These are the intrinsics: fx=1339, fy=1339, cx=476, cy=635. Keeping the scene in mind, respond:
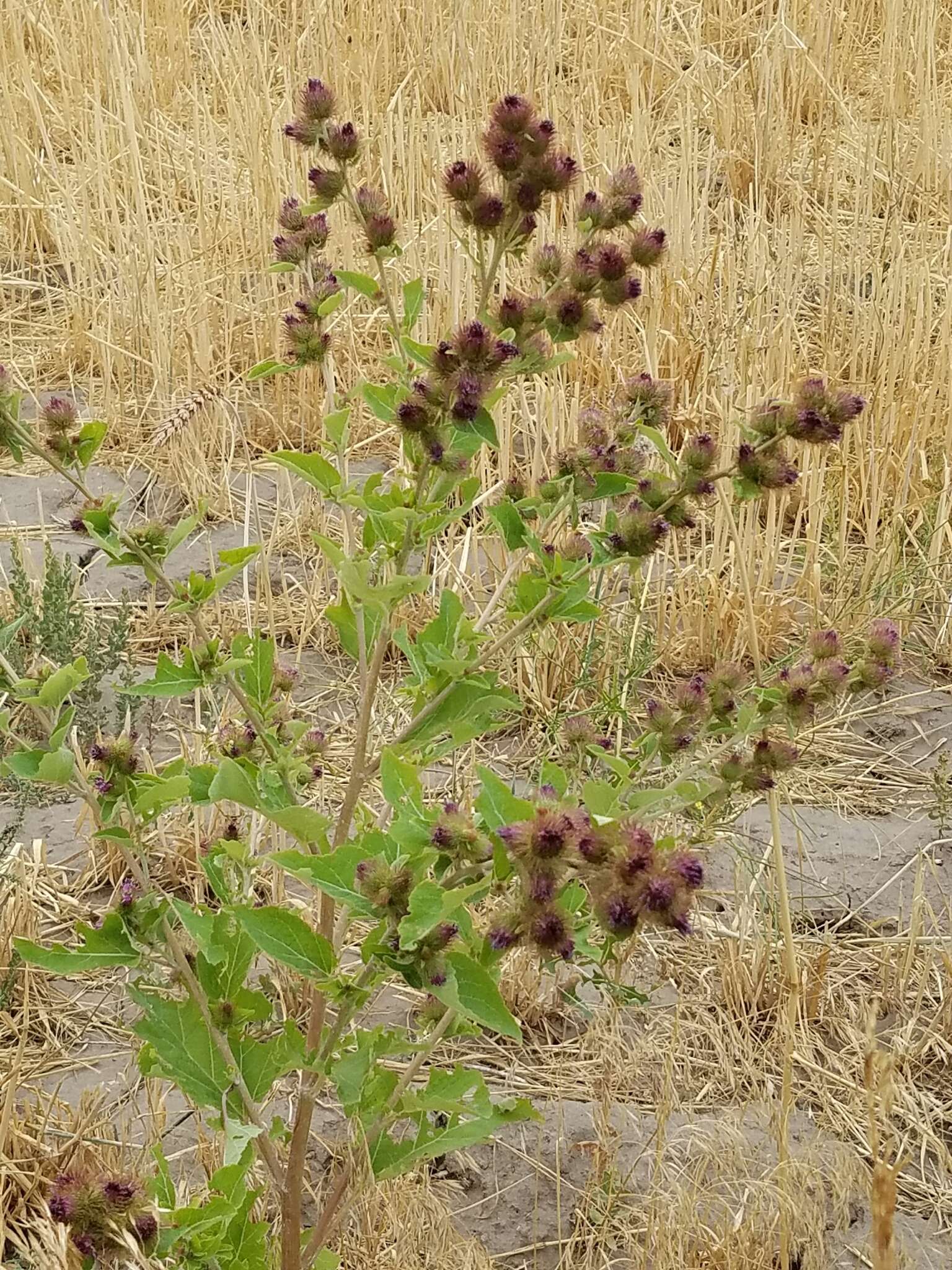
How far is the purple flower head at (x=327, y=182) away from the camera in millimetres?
1648

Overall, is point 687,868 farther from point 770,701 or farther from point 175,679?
point 175,679

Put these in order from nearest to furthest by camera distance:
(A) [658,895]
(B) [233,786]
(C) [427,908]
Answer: (A) [658,895], (C) [427,908], (B) [233,786]

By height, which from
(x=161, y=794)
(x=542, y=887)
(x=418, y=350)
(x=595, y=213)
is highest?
(x=595, y=213)

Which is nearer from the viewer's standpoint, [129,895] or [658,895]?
[658,895]

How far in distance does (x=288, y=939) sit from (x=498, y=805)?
1.06 ft

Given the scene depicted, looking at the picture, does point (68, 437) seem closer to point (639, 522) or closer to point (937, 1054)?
point (639, 522)

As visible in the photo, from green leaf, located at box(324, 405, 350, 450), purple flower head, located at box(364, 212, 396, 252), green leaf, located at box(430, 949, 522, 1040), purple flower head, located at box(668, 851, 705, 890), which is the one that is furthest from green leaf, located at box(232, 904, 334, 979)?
purple flower head, located at box(364, 212, 396, 252)

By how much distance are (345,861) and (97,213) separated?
14.4 ft

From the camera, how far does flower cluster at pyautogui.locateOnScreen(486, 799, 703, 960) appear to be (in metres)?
1.16

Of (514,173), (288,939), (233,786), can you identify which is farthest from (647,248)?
(288,939)

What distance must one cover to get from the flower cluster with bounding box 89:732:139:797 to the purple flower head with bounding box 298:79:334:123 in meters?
0.83

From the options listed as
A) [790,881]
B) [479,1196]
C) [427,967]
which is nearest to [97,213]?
[790,881]

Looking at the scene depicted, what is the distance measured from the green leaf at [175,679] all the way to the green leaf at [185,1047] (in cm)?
35

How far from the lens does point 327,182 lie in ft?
5.44
